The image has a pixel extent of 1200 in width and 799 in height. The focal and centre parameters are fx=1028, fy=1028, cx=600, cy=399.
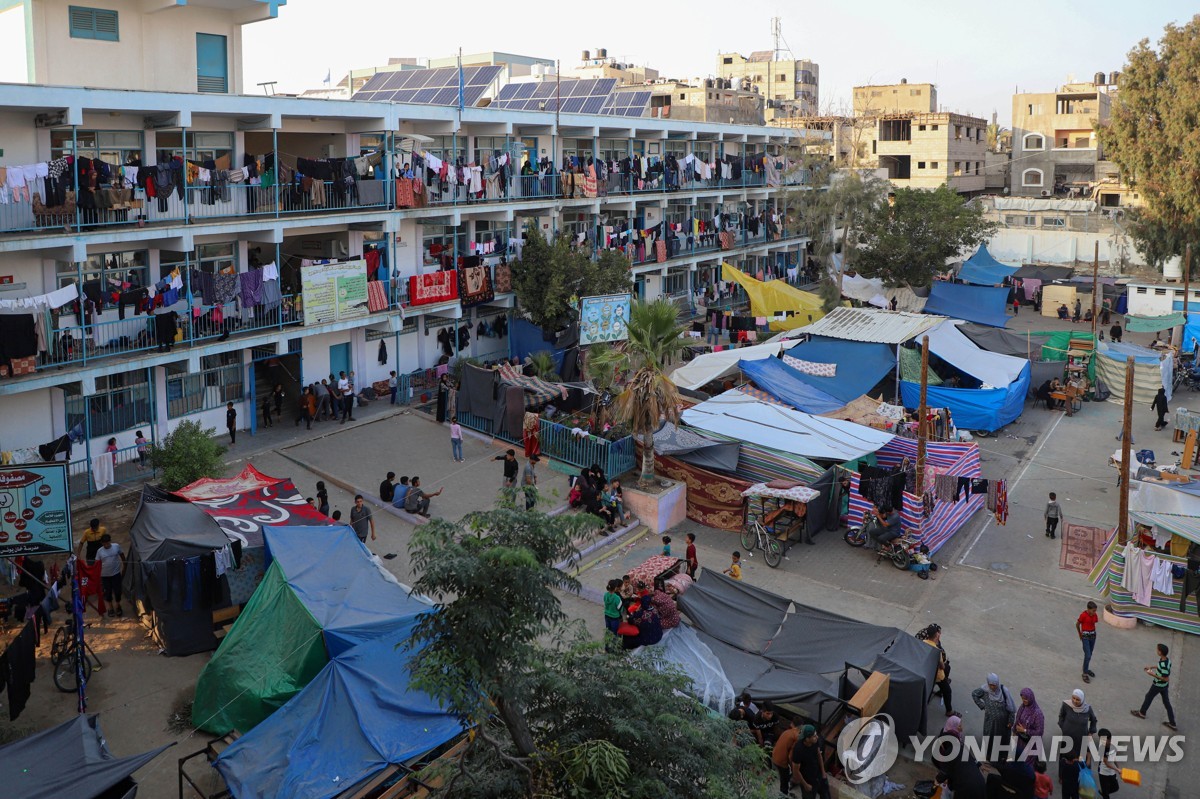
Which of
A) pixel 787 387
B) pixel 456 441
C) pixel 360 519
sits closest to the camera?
pixel 360 519

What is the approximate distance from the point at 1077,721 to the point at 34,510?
13.6 meters

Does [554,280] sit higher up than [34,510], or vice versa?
[554,280]

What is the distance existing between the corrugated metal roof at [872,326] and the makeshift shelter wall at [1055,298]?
19.2 metres

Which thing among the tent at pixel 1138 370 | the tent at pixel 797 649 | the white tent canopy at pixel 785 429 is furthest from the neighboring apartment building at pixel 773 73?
the tent at pixel 797 649

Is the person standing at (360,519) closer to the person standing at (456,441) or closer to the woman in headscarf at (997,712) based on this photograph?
the person standing at (456,441)

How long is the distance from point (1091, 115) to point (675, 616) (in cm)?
6963

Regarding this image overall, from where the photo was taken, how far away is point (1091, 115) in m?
71.4

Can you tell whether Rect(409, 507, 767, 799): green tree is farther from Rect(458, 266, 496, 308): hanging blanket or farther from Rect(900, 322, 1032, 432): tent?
Rect(458, 266, 496, 308): hanging blanket

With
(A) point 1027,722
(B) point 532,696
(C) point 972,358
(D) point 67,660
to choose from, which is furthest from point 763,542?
(C) point 972,358

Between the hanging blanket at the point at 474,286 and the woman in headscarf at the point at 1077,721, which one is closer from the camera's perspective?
the woman in headscarf at the point at 1077,721

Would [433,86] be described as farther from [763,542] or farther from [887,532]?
[887,532]

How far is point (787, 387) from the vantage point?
27.3 meters

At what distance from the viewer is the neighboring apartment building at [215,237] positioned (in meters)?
20.9

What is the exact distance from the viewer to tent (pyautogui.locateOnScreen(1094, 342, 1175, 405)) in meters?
31.2
